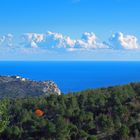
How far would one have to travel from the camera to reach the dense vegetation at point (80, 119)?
104 ft

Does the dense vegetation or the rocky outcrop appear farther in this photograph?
the rocky outcrop

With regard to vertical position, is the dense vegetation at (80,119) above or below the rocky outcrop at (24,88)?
below

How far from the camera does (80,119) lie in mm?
36312

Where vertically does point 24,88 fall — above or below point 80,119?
above

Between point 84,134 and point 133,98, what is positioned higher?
point 133,98

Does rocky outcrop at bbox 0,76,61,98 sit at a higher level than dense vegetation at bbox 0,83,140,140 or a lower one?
higher

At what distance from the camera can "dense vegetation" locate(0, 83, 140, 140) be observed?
31.6 m

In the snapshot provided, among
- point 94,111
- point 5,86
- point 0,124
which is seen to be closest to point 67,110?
point 94,111

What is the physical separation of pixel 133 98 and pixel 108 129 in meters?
9.32

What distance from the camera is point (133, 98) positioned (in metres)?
41.8

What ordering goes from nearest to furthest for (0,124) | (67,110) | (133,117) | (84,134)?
1. (0,124)
2. (84,134)
3. (133,117)
4. (67,110)

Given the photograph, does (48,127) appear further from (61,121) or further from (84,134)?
(84,134)

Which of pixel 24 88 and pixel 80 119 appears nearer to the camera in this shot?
pixel 80 119

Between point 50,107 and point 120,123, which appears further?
point 50,107
